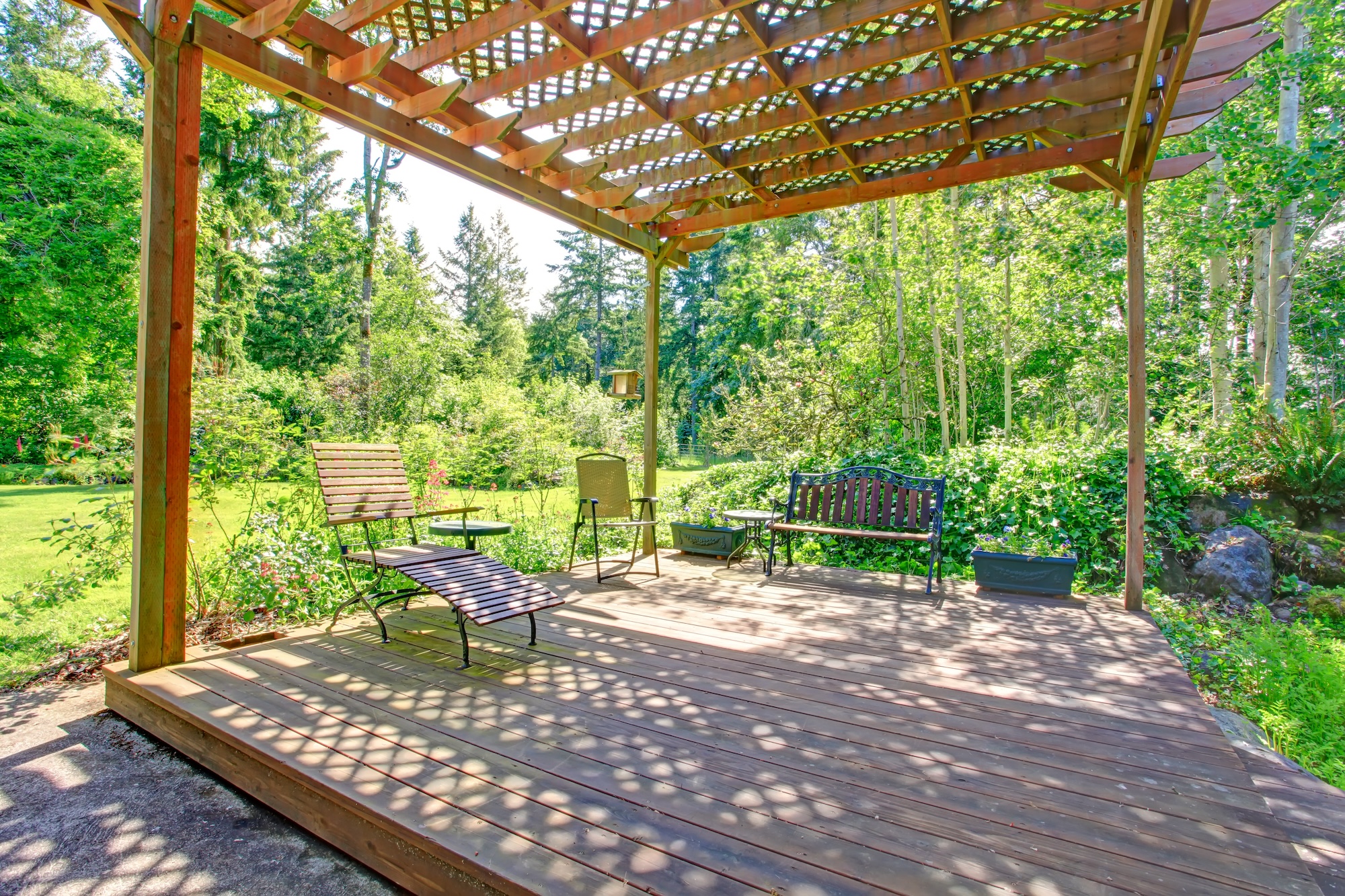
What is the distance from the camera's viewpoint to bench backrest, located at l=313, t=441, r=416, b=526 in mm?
3297

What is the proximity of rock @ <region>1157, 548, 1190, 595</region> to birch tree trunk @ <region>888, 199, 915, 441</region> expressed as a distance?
11.1 ft

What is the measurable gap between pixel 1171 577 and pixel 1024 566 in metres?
1.69

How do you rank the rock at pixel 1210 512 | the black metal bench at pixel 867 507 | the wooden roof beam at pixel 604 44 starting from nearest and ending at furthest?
1. the wooden roof beam at pixel 604 44
2. the black metal bench at pixel 867 507
3. the rock at pixel 1210 512

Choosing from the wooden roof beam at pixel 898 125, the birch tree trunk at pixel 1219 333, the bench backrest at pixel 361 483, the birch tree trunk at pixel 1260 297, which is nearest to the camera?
the bench backrest at pixel 361 483

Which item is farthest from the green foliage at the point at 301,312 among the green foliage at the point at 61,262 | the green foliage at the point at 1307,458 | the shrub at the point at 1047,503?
the green foliage at the point at 1307,458

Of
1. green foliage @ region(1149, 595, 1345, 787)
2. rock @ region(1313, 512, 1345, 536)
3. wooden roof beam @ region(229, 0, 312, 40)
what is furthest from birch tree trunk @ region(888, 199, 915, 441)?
wooden roof beam @ region(229, 0, 312, 40)

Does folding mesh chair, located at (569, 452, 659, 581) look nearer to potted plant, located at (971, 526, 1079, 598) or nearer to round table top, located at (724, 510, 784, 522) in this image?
round table top, located at (724, 510, 784, 522)

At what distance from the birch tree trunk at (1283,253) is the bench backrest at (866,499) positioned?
4156 mm

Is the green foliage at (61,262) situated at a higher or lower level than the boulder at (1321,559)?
higher

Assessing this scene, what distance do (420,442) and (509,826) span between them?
4891mm

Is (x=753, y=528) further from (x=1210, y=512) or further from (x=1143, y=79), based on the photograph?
(x=1143, y=79)

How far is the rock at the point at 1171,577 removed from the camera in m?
5.02

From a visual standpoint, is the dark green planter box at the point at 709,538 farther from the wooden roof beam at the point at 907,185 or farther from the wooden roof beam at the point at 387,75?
the wooden roof beam at the point at 387,75

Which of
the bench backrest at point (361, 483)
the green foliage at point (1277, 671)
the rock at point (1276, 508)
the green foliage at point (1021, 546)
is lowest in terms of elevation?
the green foliage at point (1277, 671)
